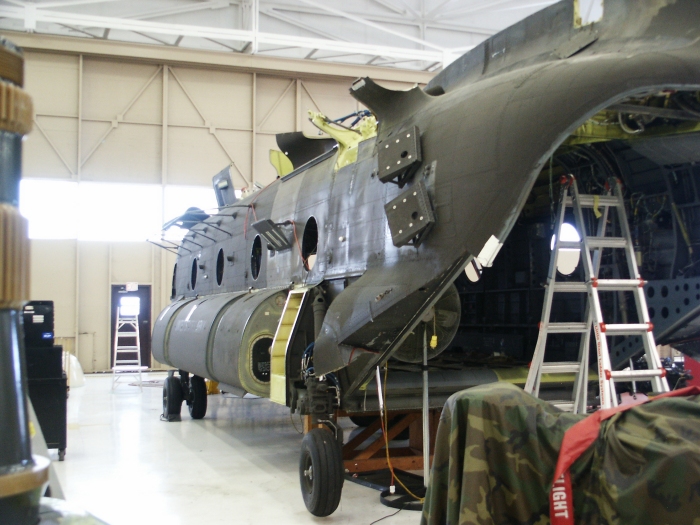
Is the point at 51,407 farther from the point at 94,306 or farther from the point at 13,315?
the point at 94,306

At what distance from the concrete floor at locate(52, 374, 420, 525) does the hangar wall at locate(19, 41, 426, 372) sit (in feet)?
24.3

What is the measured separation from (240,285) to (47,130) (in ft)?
41.3

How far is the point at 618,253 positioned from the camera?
21.3 feet

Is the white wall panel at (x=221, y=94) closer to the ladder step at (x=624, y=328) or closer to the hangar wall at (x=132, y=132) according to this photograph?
the hangar wall at (x=132, y=132)

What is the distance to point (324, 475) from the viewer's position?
532 centimetres

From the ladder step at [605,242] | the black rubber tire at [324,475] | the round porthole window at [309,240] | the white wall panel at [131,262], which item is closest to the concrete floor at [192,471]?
the black rubber tire at [324,475]

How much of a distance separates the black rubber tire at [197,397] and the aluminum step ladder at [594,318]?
269 inches

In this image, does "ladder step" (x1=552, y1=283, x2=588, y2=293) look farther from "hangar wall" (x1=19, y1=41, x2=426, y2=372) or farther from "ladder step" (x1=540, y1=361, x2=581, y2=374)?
"hangar wall" (x1=19, y1=41, x2=426, y2=372)

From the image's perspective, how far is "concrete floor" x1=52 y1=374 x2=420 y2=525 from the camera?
18.6 feet

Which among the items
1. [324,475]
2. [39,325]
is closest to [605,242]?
[324,475]

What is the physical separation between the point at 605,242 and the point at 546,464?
352 cm

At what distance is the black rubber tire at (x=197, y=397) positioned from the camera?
36.0ft

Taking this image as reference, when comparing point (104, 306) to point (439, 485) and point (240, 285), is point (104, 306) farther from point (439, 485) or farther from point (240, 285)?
point (439, 485)

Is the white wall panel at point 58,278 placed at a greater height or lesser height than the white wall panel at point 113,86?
lesser
